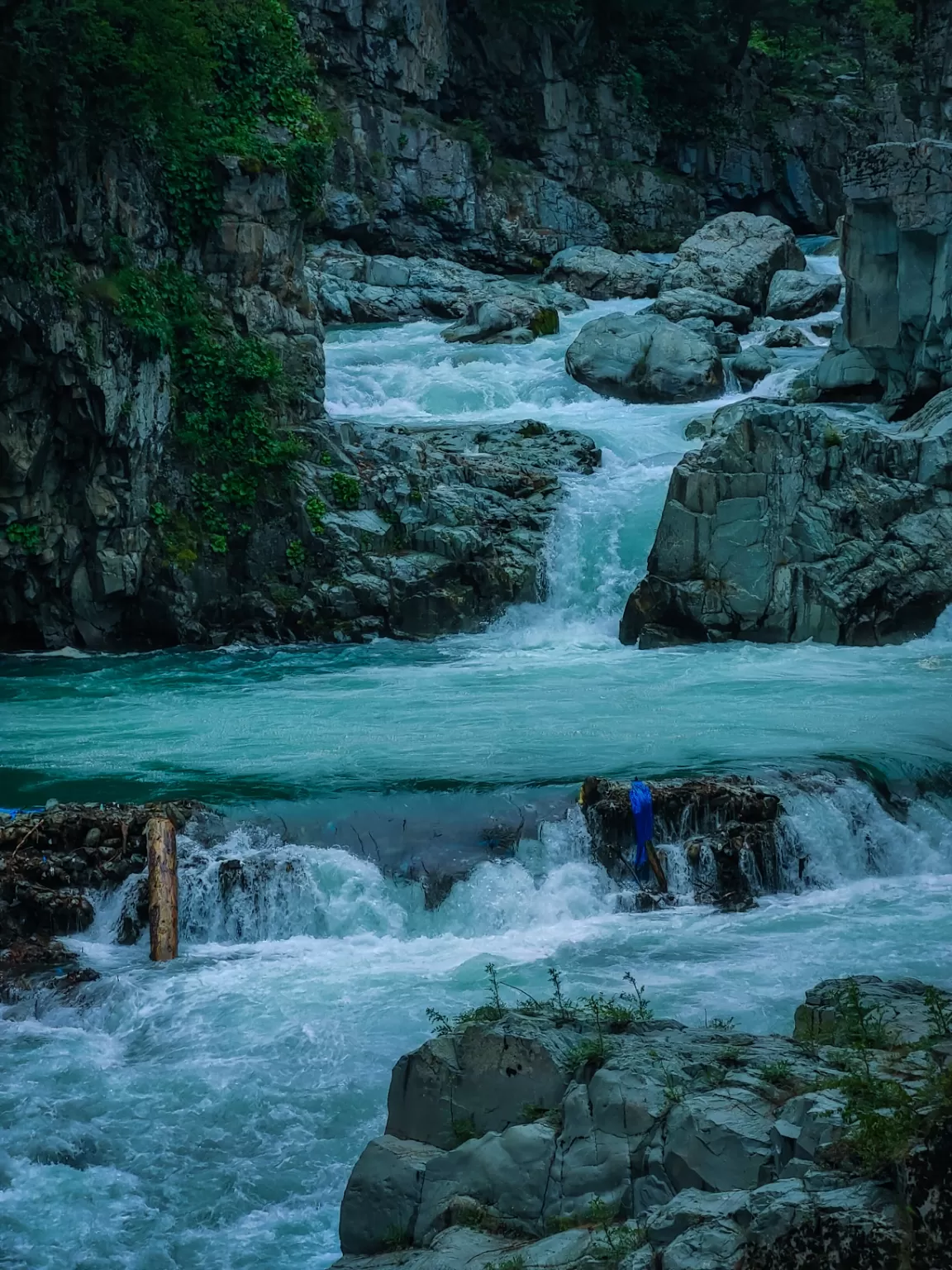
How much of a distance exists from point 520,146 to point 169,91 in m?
24.2

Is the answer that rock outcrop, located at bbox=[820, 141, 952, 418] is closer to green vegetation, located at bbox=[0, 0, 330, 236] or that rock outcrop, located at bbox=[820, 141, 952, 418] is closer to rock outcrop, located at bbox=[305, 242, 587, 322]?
green vegetation, located at bbox=[0, 0, 330, 236]

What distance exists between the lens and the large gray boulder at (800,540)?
1898cm

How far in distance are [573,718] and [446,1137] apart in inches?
349

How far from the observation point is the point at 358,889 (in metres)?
11.5

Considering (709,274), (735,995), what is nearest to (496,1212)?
(735,995)

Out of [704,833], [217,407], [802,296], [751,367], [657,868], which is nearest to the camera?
[657,868]

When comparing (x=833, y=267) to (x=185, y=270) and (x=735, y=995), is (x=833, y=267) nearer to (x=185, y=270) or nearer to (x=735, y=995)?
(x=185, y=270)

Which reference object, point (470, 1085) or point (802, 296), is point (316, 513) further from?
point (802, 296)

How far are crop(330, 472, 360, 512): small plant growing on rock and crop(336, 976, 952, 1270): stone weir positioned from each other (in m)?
14.3

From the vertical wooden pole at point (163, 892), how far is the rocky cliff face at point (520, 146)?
28.9 metres

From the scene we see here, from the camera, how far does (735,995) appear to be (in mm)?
9516

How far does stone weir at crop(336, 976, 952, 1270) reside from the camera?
4.55 m

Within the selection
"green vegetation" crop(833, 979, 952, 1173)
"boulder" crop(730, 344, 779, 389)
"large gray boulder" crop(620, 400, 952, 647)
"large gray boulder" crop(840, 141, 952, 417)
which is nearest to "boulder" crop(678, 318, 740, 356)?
"boulder" crop(730, 344, 779, 389)

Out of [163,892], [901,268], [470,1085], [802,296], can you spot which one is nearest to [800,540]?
[901,268]
